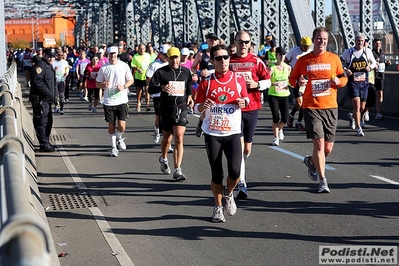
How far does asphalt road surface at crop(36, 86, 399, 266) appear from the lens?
6637mm

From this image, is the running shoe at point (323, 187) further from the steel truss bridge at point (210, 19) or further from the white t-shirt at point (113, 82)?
the steel truss bridge at point (210, 19)

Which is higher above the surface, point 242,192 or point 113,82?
point 113,82

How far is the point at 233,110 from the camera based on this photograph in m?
7.65

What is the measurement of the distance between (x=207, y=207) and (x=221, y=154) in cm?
104

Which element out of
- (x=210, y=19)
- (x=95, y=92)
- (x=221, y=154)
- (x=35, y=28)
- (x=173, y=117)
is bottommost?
(x=95, y=92)

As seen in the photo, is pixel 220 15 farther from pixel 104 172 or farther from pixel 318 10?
pixel 104 172

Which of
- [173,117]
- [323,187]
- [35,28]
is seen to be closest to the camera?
[323,187]

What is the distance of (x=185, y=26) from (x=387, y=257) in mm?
42066

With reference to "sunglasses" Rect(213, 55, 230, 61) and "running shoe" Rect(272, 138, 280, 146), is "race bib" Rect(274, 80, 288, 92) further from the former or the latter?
"sunglasses" Rect(213, 55, 230, 61)

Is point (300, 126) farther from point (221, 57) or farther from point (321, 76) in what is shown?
point (221, 57)

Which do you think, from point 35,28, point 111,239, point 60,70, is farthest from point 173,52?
point 35,28

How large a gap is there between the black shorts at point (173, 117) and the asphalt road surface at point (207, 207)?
2.49ft

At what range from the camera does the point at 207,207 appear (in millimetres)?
8391

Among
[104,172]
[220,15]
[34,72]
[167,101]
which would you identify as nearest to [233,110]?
[167,101]
